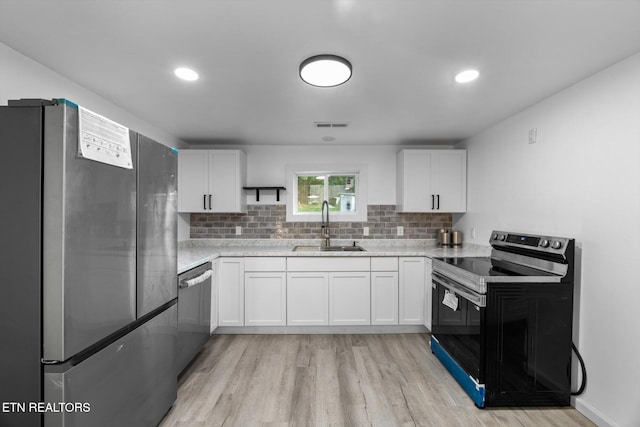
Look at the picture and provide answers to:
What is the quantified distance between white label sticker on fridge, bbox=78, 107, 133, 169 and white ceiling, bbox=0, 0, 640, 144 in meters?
0.52

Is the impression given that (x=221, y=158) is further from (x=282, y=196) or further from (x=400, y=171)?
(x=400, y=171)

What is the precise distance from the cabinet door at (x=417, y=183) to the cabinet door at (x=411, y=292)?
736 mm

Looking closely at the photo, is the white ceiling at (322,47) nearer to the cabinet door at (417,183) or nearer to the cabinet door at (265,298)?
the cabinet door at (417,183)

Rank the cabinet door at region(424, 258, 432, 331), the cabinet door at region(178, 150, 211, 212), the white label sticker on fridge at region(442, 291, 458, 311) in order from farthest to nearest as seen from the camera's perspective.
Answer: the cabinet door at region(178, 150, 211, 212) < the cabinet door at region(424, 258, 432, 331) < the white label sticker on fridge at region(442, 291, 458, 311)

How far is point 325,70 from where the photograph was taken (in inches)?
73.1

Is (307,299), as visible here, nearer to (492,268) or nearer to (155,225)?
(492,268)

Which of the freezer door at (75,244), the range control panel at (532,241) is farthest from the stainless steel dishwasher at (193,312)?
the range control panel at (532,241)

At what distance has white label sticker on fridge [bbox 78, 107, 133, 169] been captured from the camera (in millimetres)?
1215

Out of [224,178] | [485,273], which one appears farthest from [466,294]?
[224,178]

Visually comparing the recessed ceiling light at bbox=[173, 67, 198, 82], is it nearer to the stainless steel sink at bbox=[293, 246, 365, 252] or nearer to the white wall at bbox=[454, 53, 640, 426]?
the stainless steel sink at bbox=[293, 246, 365, 252]

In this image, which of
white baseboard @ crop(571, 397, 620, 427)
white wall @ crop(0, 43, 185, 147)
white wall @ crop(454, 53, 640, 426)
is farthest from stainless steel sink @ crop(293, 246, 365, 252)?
white wall @ crop(0, 43, 185, 147)

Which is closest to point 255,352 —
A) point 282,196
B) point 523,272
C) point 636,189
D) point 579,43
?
point 282,196

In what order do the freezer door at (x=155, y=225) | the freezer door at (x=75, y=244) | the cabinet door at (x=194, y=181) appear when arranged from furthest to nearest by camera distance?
the cabinet door at (x=194, y=181) → the freezer door at (x=155, y=225) → the freezer door at (x=75, y=244)

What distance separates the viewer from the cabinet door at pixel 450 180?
12.4ft
